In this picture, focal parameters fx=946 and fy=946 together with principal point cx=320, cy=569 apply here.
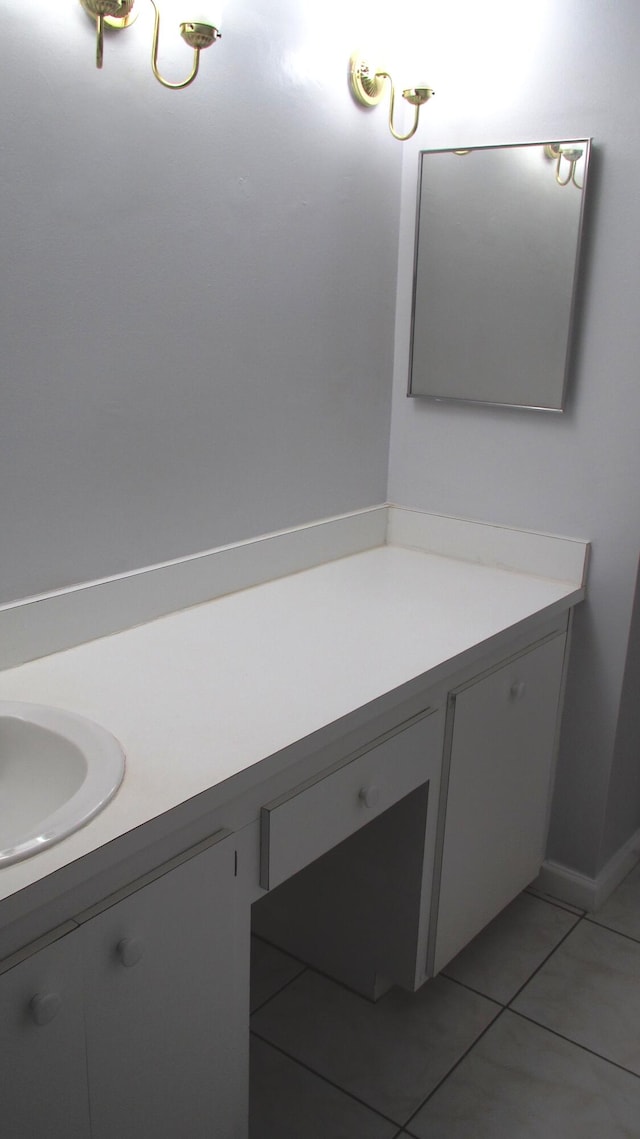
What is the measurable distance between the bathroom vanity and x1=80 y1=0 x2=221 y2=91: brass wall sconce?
2.99ft

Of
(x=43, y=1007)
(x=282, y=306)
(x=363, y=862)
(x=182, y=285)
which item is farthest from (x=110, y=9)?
(x=363, y=862)

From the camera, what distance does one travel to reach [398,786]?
5.10 feet

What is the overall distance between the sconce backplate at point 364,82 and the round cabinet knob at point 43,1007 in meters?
1.72

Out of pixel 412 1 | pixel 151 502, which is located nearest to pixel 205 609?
pixel 151 502

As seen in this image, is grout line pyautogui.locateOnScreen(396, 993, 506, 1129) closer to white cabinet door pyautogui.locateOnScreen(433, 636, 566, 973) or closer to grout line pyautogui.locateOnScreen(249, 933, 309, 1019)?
white cabinet door pyautogui.locateOnScreen(433, 636, 566, 973)

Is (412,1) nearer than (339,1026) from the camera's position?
No

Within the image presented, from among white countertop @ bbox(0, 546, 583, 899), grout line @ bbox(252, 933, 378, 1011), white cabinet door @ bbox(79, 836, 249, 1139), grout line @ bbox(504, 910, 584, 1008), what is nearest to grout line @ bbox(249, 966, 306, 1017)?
grout line @ bbox(252, 933, 378, 1011)

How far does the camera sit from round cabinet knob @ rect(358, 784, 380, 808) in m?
1.45

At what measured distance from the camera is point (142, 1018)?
1130 mm

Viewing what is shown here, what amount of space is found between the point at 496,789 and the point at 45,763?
3.17ft

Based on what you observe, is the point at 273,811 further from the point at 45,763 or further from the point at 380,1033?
the point at 380,1033

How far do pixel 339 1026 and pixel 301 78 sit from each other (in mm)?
1804

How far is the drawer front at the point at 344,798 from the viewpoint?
129cm

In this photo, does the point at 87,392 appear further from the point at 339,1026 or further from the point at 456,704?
the point at 339,1026
